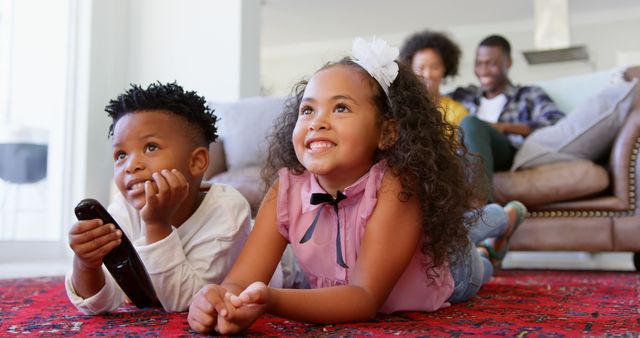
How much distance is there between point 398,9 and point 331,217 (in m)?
6.52

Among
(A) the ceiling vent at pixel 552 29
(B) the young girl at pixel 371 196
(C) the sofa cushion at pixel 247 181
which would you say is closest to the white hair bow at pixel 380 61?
(B) the young girl at pixel 371 196

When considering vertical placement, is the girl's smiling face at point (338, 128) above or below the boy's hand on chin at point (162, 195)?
above

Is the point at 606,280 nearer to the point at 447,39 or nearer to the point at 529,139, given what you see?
the point at 529,139

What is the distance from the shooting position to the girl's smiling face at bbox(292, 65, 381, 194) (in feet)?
3.34

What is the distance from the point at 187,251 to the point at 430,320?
0.46 meters

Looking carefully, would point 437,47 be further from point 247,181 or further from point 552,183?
point 247,181

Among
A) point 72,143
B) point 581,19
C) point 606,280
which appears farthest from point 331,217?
point 581,19

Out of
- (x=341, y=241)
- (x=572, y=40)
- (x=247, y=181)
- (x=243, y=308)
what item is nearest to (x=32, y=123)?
(x=247, y=181)

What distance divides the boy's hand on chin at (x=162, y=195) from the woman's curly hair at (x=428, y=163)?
252 millimetres

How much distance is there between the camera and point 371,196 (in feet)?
3.34

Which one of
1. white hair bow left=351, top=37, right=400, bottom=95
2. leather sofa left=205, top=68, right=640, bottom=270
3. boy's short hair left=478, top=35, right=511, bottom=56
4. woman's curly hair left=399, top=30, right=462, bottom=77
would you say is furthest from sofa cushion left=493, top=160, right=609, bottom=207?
white hair bow left=351, top=37, right=400, bottom=95

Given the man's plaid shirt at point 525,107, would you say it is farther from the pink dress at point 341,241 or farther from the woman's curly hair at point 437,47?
the pink dress at point 341,241

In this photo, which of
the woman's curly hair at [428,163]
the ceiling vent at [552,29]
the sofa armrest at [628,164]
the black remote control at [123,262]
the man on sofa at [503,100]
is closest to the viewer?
the black remote control at [123,262]

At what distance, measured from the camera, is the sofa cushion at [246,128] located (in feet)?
8.97
